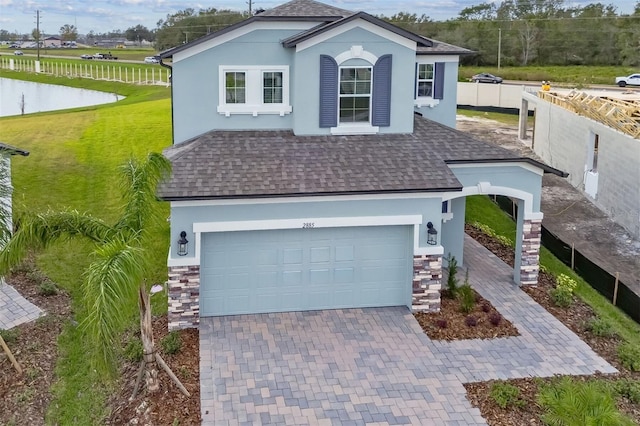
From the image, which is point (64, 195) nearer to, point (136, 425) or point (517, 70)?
point (136, 425)

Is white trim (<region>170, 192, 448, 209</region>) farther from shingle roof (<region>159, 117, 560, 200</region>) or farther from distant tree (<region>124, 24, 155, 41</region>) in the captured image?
distant tree (<region>124, 24, 155, 41</region>)

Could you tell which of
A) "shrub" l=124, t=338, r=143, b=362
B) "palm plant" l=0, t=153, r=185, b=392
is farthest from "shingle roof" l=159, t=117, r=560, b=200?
"shrub" l=124, t=338, r=143, b=362

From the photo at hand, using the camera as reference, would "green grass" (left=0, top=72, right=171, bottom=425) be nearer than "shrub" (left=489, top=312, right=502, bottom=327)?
Yes

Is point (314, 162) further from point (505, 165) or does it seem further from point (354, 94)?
point (505, 165)

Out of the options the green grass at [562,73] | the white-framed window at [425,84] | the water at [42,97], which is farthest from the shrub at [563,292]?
the green grass at [562,73]

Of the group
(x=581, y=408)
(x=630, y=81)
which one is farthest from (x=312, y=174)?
(x=630, y=81)

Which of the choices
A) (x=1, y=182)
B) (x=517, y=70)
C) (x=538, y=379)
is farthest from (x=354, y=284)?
(x=517, y=70)

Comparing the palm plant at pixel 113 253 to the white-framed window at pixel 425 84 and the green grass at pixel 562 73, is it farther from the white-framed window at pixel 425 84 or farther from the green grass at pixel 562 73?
the green grass at pixel 562 73
